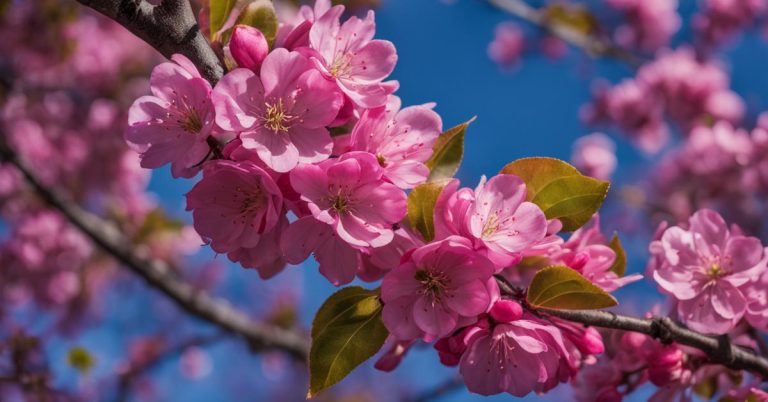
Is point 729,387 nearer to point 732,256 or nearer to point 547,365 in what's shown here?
point 732,256

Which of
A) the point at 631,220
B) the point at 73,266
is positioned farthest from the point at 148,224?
the point at 631,220

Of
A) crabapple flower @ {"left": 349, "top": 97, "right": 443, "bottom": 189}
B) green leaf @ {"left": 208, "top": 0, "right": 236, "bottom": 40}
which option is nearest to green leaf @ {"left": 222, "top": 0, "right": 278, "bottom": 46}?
green leaf @ {"left": 208, "top": 0, "right": 236, "bottom": 40}

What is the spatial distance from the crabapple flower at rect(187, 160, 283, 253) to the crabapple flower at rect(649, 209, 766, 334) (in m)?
0.95

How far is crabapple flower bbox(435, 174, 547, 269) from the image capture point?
1257mm

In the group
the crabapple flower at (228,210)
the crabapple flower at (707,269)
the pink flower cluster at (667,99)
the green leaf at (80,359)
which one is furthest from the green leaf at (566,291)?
the pink flower cluster at (667,99)

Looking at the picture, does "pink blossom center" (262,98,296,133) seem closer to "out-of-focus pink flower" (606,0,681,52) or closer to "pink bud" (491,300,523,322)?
"pink bud" (491,300,523,322)

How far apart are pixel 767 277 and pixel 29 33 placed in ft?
15.3

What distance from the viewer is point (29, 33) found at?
4570 millimetres

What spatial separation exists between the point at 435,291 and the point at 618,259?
544 mm

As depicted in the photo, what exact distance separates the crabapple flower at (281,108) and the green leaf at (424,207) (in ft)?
0.64

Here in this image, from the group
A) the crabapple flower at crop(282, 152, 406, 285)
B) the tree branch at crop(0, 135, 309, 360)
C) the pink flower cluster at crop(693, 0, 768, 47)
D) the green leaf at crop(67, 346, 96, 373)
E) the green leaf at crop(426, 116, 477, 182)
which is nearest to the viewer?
the crabapple flower at crop(282, 152, 406, 285)

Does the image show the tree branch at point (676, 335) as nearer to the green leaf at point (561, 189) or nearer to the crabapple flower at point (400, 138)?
the green leaf at point (561, 189)

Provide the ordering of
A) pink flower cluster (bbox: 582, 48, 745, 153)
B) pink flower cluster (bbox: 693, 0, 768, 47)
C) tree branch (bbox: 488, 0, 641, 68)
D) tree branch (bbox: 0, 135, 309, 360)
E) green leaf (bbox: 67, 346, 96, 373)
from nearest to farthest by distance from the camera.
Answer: green leaf (bbox: 67, 346, 96, 373) < tree branch (bbox: 0, 135, 309, 360) < tree branch (bbox: 488, 0, 641, 68) < pink flower cluster (bbox: 582, 48, 745, 153) < pink flower cluster (bbox: 693, 0, 768, 47)

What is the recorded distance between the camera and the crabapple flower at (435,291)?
1.24 m
